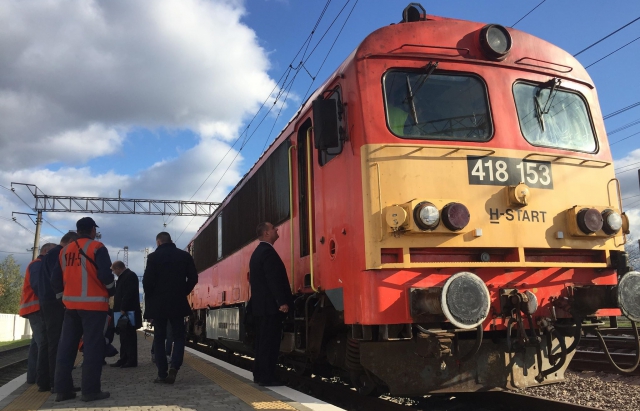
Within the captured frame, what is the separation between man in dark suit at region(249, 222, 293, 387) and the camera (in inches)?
229

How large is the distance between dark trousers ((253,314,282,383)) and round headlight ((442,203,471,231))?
225 centimetres

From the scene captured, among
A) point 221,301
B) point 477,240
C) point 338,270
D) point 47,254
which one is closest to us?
point 477,240

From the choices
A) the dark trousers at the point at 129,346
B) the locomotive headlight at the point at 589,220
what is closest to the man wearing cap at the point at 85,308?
the dark trousers at the point at 129,346

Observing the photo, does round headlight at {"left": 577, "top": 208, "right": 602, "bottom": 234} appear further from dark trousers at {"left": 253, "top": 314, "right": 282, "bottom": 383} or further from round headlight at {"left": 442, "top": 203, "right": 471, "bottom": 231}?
dark trousers at {"left": 253, "top": 314, "right": 282, "bottom": 383}

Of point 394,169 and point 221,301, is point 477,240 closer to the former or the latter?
point 394,169

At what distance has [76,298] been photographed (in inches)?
206

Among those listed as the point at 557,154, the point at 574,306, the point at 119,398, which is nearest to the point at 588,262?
the point at 574,306

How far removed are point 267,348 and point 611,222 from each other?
3537 millimetres

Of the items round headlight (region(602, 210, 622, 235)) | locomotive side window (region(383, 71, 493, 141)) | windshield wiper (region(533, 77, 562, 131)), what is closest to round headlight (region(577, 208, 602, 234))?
round headlight (region(602, 210, 622, 235))

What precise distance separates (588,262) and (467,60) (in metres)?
2.18

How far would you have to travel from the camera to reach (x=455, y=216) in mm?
4664

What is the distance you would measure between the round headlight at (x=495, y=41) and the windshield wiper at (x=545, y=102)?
21.1 inches

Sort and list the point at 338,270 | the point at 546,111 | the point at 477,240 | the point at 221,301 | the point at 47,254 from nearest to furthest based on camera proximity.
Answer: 1. the point at 477,240
2. the point at 338,270
3. the point at 546,111
4. the point at 47,254
5. the point at 221,301

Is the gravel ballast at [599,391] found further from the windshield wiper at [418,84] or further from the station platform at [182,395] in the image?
the windshield wiper at [418,84]
